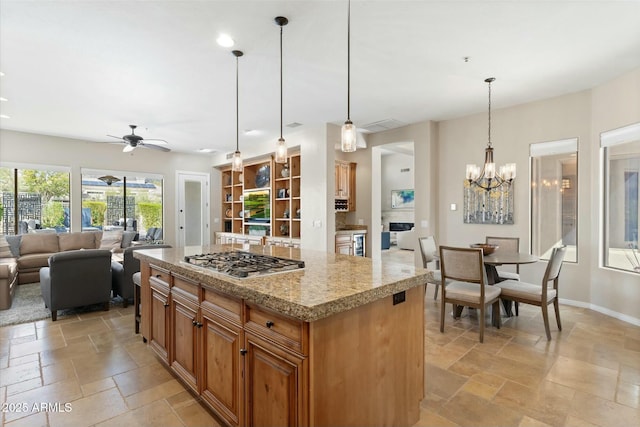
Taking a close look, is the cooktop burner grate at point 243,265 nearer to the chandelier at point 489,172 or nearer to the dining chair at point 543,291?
the dining chair at point 543,291

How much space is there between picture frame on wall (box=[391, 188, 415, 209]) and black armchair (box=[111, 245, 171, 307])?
9.30 m

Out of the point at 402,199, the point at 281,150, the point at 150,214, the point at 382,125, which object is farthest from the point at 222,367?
the point at 402,199

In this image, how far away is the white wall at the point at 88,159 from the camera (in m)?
6.24

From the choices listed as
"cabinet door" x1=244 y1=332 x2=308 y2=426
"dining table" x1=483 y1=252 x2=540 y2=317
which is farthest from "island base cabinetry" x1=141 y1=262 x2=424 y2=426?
"dining table" x1=483 y1=252 x2=540 y2=317

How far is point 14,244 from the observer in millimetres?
5887

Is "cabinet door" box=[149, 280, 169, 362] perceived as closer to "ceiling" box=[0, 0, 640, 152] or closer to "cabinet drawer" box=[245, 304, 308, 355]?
"cabinet drawer" box=[245, 304, 308, 355]

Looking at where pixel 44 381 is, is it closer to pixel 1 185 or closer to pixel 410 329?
pixel 410 329

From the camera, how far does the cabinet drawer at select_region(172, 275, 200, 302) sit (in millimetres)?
2111

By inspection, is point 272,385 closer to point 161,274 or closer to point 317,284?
point 317,284

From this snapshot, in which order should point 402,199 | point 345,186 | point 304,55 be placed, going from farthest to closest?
point 402,199
point 345,186
point 304,55

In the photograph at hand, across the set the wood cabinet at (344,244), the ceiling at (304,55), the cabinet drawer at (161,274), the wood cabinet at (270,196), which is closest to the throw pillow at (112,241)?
the wood cabinet at (270,196)

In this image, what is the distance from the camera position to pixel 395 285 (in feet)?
5.53

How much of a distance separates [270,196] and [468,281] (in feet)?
A: 15.5

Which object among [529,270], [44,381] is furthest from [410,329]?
[529,270]
